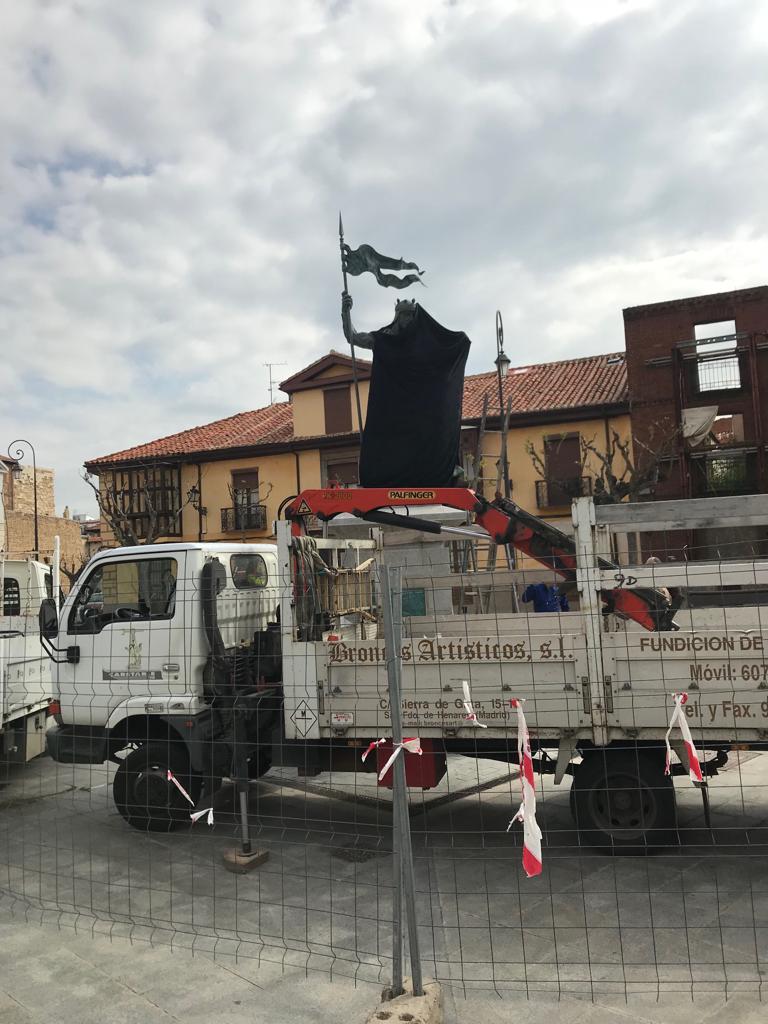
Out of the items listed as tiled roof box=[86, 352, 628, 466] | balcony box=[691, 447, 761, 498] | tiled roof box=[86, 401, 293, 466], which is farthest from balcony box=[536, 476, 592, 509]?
tiled roof box=[86, 401, 293, 466]

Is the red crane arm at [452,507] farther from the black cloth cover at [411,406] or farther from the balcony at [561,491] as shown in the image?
the balcony at [561,491]

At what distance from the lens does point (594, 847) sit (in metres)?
5.76

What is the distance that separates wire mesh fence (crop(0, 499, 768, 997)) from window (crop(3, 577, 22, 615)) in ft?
7.83

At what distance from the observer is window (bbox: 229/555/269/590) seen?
708cm

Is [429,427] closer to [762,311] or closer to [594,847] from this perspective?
[594,847]

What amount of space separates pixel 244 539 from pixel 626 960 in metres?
24.5

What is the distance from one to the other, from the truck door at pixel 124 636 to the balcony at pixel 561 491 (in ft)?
59.7

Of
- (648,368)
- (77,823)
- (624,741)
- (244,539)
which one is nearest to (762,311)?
(648,368)

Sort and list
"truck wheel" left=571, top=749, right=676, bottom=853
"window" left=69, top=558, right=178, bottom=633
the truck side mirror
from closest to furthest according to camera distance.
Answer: "truck wheel" left=571, top=749, right=676, bottom=853
"window" left=69, top=558, right=178, bottom=633
the truck side mirror

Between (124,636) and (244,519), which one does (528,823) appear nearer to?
(124,636)

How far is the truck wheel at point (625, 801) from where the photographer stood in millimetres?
5570

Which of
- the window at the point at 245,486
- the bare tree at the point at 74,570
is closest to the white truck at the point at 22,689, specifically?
the bare tree at the point at 74,570

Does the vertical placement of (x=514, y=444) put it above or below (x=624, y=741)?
above

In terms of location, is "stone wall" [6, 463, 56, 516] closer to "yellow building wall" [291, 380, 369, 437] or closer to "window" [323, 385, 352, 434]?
"yellow building wall" [291, 380, 369, 437]
